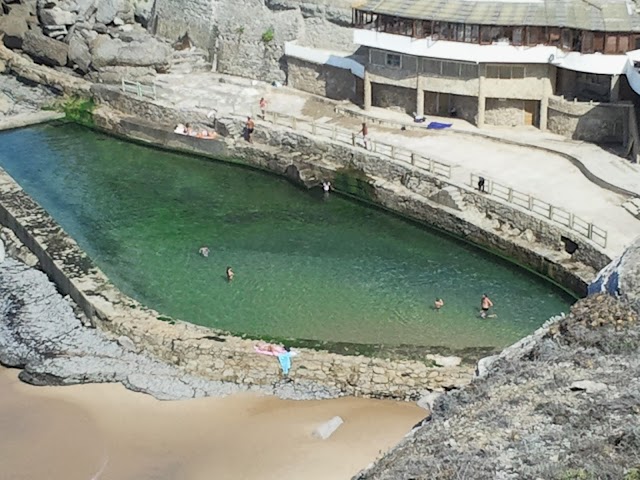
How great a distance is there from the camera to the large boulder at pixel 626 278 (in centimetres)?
2192

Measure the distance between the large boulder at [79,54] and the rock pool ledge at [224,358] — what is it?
80.8ft

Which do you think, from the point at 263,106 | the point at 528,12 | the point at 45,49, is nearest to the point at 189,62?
the point at 45,49

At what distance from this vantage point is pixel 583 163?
4231 cm

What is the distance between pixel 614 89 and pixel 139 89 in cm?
2475

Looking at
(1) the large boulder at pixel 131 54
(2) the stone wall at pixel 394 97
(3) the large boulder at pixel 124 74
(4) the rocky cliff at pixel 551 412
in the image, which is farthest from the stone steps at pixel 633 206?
(1) the large boulder at pixel 131 54

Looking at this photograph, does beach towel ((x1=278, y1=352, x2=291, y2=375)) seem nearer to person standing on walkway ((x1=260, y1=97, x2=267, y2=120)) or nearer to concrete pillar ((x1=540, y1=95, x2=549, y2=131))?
concrete pillar ((x1=540, y1=95, x2=549, y2=131))

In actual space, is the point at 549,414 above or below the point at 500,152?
above

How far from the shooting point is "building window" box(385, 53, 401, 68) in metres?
49.0

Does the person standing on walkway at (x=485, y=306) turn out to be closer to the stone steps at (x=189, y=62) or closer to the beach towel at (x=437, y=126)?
the beach towel at (x=437, y=126)

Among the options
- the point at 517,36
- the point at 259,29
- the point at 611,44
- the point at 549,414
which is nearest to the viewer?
the point at 549,414

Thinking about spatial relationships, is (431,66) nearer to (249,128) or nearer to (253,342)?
(249,128)

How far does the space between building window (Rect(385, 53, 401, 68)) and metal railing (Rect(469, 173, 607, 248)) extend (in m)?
9.39

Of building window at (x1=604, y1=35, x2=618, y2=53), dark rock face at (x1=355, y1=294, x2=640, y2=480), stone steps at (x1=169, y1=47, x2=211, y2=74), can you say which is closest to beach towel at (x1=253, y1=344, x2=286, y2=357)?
dark rock face at (x1=355, y1=294, x2=640, y2=480)

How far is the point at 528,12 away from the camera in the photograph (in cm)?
4541
